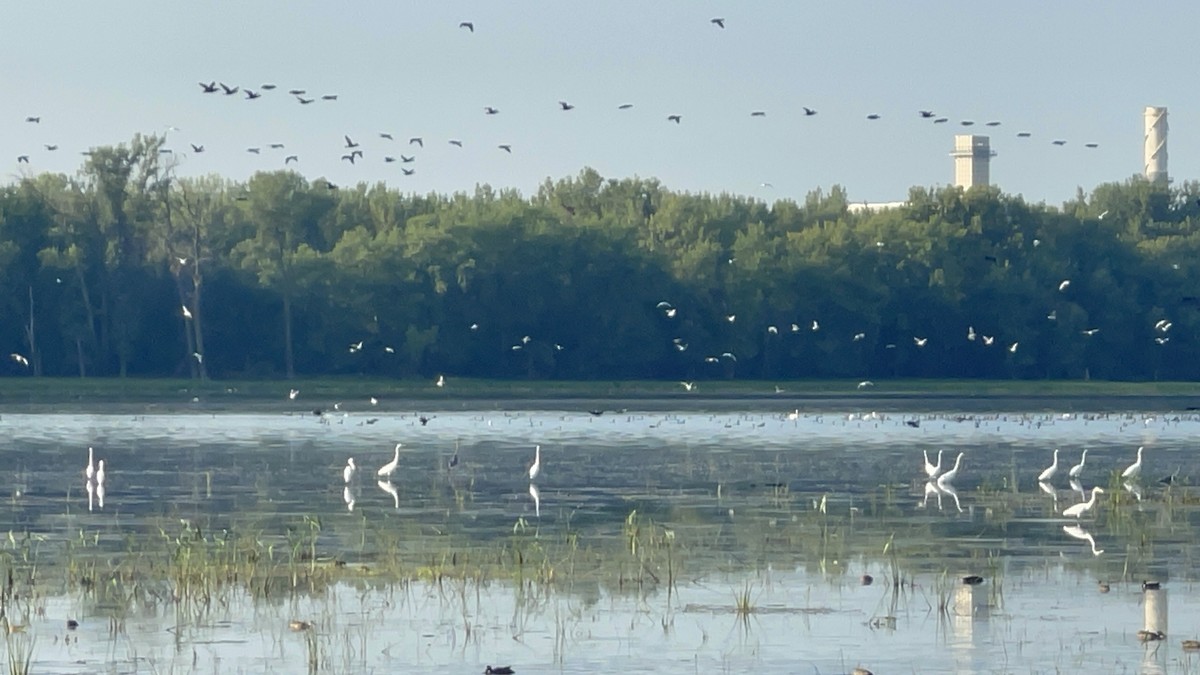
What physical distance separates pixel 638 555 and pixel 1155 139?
560 feet

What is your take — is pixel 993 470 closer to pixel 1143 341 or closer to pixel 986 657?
pixel 986 657

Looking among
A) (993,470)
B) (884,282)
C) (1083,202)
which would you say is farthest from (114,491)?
(1083,202)

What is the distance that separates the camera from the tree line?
350 feet

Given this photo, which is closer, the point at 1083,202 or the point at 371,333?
the point at 371,333

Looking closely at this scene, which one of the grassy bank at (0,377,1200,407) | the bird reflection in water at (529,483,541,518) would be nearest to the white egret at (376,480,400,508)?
the bird reflection in water at (529,483,541,518)

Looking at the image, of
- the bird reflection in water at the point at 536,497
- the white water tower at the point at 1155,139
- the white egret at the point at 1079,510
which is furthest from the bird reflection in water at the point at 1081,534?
the white water tower at the point at 1155,139

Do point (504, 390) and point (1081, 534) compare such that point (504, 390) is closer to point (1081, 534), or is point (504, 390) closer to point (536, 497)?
point (536, 497)

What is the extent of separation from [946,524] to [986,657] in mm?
11419

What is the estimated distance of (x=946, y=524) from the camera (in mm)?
31172

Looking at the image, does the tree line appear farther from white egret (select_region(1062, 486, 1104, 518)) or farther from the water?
white egret (select_region(1062, 486, 1104, 518))

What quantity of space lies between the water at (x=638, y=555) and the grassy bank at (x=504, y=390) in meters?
44.1

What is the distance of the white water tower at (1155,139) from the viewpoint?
625ft

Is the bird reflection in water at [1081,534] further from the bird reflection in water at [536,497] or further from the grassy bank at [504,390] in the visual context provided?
the grassy bank at [504,390]

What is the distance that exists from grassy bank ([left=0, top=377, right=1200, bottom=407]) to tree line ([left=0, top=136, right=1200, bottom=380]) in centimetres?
217
